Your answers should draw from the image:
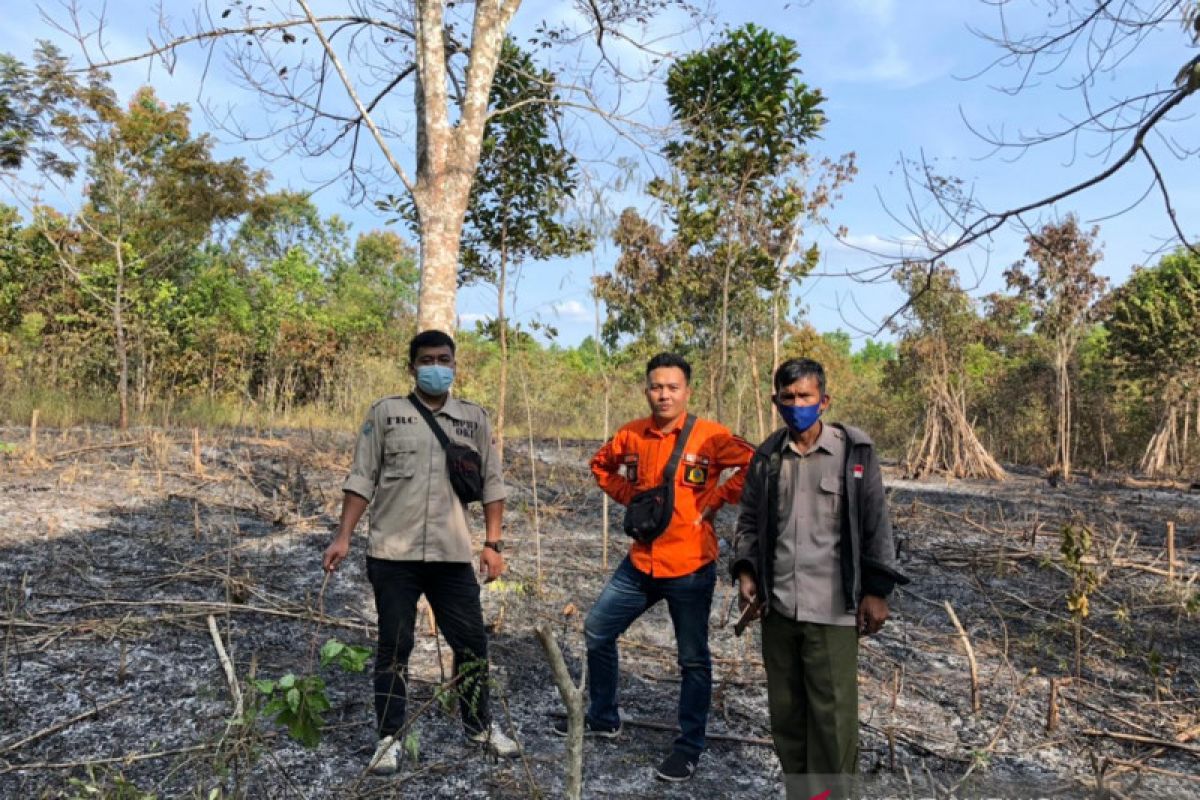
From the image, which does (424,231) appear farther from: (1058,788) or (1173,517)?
(1173,517)

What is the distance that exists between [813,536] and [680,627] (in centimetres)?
72

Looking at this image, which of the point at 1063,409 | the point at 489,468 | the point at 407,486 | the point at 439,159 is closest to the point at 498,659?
the point at 489,468

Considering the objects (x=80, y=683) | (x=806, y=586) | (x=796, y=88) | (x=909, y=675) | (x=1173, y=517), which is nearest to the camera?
(x=806, y=586)

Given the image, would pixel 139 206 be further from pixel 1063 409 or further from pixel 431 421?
pixel 1063 409

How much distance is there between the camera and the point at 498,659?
3980 mm

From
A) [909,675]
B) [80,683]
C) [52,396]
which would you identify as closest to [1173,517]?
[909,675]

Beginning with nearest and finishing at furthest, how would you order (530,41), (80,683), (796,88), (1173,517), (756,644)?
(80,683)
(756,644)
(796,88)
(530,41)
(1173,517)

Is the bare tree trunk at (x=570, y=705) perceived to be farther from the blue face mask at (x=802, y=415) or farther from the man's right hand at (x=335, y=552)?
the man's right hand at (x=335, y=552)

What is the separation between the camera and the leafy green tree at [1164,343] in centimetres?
1180

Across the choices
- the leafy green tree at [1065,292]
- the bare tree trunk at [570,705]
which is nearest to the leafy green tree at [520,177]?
the bare tree trunk at [570,705]

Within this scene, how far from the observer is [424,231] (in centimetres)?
454

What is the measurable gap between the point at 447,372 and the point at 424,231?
6.23ft

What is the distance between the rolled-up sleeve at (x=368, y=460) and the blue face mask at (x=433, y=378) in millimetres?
211

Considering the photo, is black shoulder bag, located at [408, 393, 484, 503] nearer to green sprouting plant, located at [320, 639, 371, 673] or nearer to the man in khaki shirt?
the man in khaki shirt
